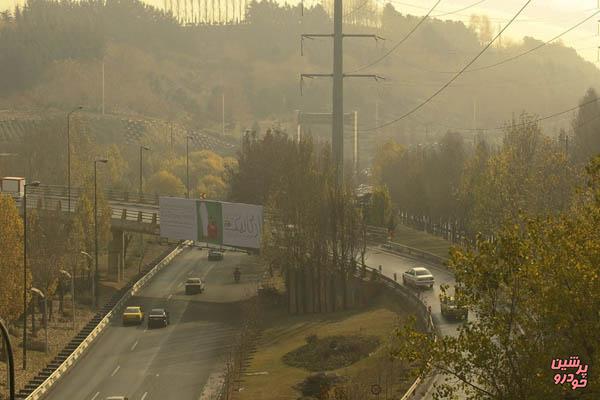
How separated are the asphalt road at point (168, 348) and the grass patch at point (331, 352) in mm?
4675

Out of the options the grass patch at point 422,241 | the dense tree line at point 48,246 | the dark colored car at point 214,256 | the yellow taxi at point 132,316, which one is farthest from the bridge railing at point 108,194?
the yellow taxi at point 132,316

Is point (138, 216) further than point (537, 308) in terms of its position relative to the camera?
Yes

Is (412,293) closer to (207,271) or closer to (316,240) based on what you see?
(316,240)

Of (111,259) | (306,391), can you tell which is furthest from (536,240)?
(111,259)

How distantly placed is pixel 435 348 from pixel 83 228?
6273 centimetres

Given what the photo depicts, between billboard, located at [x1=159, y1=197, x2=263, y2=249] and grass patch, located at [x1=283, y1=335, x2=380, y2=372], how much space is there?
21.3 m

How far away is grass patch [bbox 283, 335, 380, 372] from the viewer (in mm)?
59000

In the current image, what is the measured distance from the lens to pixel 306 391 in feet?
173

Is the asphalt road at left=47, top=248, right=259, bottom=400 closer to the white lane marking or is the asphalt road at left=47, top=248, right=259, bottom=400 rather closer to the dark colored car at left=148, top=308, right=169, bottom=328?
the white lane marking

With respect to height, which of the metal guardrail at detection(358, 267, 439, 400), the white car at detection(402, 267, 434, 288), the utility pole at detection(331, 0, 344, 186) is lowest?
the metal guardrail at detection(358, 267, 439, 400)

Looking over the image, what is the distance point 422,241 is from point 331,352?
41.9 m

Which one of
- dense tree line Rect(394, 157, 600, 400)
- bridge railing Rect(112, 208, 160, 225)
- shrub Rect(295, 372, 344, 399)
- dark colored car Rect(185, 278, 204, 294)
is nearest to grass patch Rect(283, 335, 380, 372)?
shrub Rect(295, 372, 344, 399)

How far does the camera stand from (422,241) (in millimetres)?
101312

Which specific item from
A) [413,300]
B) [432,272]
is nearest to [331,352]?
[413,300]
